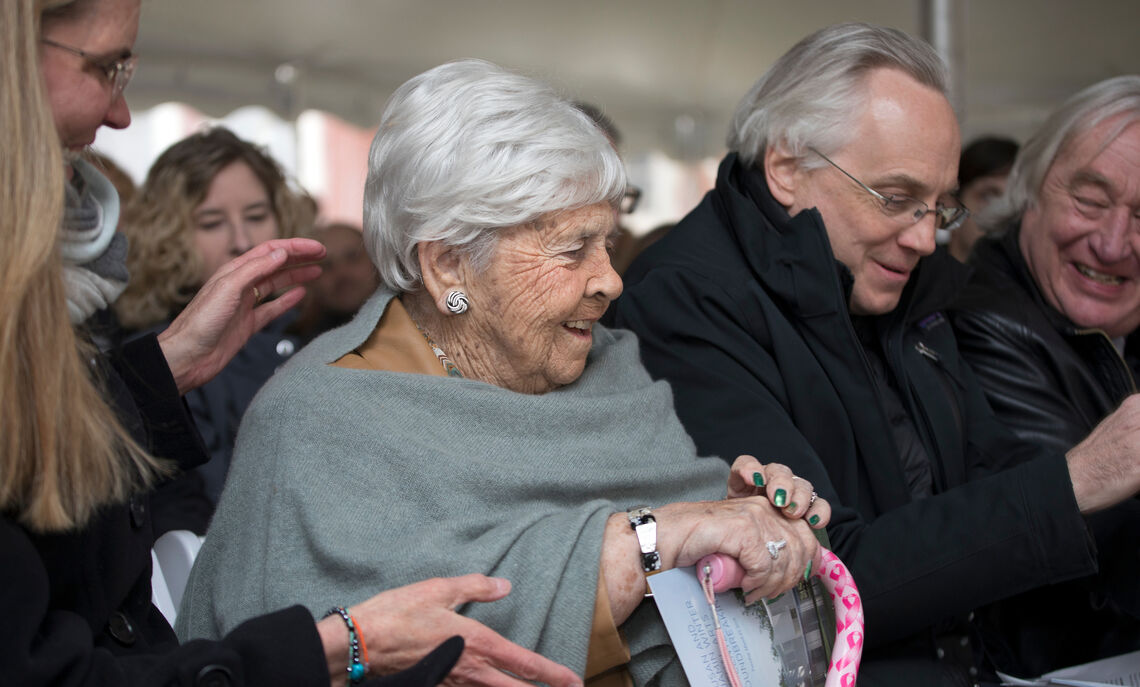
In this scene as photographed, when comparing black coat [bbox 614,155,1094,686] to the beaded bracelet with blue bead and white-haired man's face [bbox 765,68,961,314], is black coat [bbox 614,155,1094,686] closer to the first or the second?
white-haired man's face [bbox 765,68,961,314]

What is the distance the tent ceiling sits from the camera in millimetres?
7598

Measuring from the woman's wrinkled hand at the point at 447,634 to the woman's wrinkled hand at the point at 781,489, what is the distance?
1.54 feet

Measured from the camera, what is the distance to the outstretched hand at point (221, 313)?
2.16 m

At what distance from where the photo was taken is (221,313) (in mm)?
2172

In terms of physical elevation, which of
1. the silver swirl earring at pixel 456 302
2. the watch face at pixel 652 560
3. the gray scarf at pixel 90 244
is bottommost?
the watch face at pixel 652 560

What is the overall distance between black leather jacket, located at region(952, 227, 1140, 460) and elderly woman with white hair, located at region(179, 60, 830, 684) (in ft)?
3.54

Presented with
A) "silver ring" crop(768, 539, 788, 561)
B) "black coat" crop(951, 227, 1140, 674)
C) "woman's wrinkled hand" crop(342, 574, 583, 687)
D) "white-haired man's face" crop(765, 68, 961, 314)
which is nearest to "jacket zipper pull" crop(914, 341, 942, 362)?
"white-haired man's face" crop(765, 68, 961, 314)

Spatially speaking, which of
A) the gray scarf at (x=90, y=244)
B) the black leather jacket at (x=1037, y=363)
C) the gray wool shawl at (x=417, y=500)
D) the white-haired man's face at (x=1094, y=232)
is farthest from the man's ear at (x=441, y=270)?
the white-haired man's face at (x=1094, y=232)

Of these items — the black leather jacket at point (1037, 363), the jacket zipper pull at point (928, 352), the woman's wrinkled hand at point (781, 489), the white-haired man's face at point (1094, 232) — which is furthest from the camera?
the white-haired man's face at point (1094, 232)

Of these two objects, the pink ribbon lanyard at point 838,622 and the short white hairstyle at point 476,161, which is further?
the short white hairstyle at point 476,161

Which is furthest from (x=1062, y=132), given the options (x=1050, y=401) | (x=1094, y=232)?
(x=1050, y=401)

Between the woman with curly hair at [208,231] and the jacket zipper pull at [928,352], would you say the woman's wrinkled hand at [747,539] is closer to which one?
the jacket zipper pull at [928,352]

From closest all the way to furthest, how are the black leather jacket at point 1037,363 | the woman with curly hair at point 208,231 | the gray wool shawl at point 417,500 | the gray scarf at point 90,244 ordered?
1. the gray scarf at point 90,244
2. the gray wool shawl at point 417,500
3. the black leather jacket at point 1037,363
4. the woman with curly hair at point 208,231

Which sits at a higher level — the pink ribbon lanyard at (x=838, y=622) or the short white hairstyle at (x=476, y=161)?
the short white hairstyle at (x=476, y=161)
